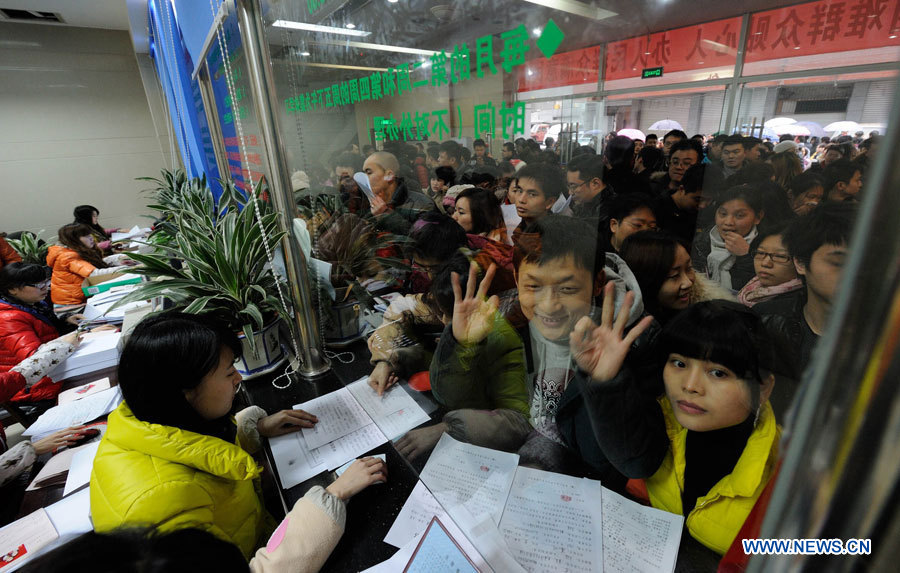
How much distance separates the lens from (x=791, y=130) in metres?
0.46

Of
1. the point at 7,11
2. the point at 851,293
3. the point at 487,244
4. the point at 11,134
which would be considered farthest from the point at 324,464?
the point at 11,134

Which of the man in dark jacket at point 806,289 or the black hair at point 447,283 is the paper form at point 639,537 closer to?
the man in dark jacket at point 806,289

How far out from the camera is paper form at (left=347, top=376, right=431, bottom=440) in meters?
1.08

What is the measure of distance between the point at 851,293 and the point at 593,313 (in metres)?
0.51

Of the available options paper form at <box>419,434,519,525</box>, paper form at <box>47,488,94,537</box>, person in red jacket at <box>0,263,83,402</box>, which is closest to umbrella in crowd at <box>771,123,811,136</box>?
paper form at <box>419,434,519,525</box>

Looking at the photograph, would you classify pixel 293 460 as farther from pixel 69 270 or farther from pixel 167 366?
pixel 69 270

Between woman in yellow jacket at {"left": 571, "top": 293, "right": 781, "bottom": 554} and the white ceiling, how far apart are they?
573 centimetres

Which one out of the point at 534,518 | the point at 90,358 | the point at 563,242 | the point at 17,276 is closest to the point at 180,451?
the point at 534,518

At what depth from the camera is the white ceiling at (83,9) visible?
3977mm

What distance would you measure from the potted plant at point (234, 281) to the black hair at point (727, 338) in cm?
113

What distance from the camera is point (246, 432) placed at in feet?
3.56

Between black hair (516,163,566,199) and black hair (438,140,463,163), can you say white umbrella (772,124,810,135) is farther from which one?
black hair (438,140,463,163)

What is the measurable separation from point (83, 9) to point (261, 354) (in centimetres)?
544

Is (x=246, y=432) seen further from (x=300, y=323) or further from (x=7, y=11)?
(x=7, y=11)
